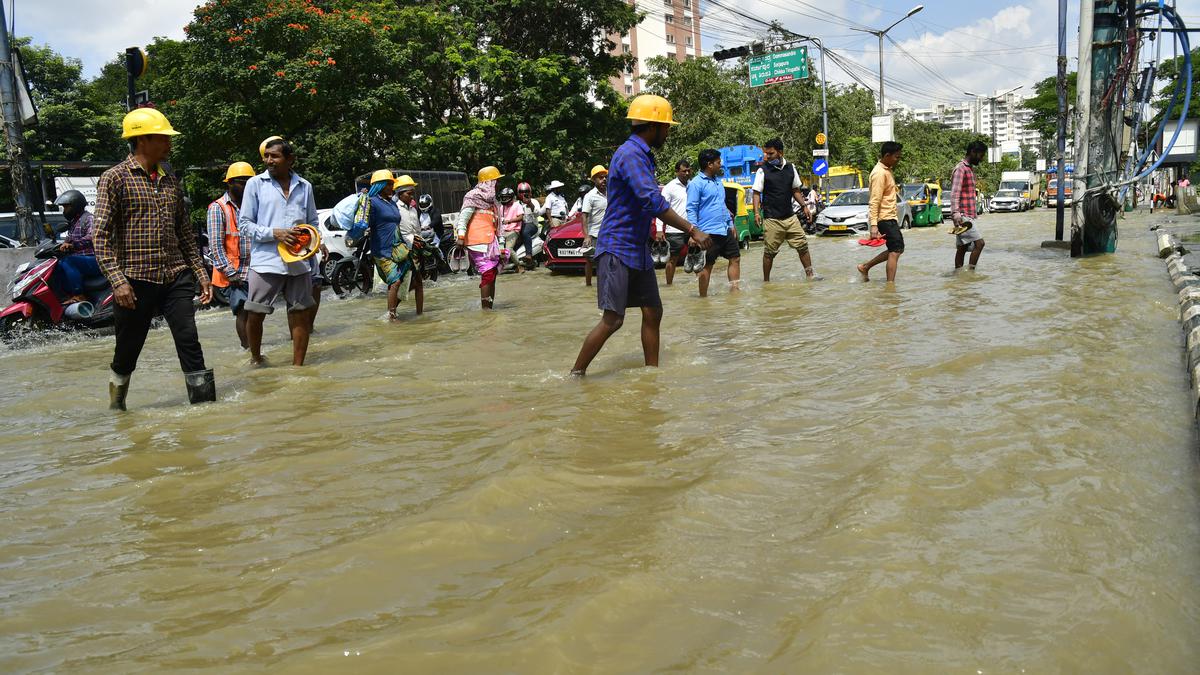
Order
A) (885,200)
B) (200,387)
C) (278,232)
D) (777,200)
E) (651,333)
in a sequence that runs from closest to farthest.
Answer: (200,387)
(651,333)
(278,232)
(885,200)
(777,200)

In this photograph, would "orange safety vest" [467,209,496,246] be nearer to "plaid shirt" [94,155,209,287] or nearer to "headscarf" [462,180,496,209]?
"headscarf" [462,180,496,209]

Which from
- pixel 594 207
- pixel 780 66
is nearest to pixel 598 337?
pixel 594 207

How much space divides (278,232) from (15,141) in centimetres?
783

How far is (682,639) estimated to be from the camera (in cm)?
242

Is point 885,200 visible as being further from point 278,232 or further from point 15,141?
point 15,141

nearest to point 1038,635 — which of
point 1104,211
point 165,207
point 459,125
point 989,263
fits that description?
point 165,207

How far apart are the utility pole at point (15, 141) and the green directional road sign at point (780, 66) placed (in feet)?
91.5

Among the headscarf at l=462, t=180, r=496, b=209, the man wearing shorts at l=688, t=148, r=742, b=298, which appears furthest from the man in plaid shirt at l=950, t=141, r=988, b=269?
the headscarf at l=462, t=180, r=496, b=209

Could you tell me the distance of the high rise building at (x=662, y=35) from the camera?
70.7 meters

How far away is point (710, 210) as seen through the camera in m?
10.5

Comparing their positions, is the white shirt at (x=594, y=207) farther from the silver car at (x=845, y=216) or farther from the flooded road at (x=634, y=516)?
the silver car at (x=845, y=216)

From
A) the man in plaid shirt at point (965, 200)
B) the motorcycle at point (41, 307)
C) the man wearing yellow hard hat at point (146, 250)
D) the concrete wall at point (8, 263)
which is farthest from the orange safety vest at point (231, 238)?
the man in plaid shirt at point (965, 200)

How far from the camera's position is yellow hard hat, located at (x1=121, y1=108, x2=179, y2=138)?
532 centimetres

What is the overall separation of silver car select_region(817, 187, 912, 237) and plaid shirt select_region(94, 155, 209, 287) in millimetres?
21472
